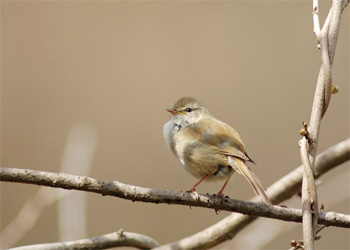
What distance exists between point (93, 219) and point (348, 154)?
205cm

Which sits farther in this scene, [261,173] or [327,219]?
[261,173]

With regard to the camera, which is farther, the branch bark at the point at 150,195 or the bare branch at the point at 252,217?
the bare branch at the point at 252,217

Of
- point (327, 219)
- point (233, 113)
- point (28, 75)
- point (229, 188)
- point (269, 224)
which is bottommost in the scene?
point (327, 219)

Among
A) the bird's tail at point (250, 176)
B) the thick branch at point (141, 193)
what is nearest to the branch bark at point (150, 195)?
the thick branch at point (141, 193)

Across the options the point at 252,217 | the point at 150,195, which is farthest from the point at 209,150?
the point at 150,195

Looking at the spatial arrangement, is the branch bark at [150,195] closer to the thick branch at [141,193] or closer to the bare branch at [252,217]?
the thick branch at [141,193]

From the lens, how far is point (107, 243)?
72.5 inches

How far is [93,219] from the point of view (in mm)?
3602

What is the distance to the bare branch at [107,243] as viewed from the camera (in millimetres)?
1683

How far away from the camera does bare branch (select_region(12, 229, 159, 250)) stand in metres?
1.68

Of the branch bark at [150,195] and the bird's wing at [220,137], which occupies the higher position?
the bird's wing at [220,137]

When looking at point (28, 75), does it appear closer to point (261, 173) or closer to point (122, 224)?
point (122, 224)

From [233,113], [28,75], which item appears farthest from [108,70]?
[233,113]

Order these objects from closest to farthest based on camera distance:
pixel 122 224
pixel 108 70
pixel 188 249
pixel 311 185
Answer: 1. pixel 311 185
2. pixel 188 249
3. pixel 122 224
4. pixel 108 70
